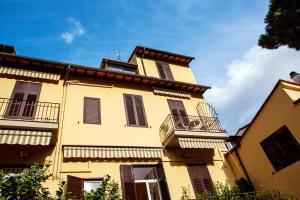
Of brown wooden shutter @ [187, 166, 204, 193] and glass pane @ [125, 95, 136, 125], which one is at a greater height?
glass pane @ [125, 95, 136, 125]

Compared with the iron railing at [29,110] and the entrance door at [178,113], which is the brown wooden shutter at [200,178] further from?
the iron railing at [29,110]

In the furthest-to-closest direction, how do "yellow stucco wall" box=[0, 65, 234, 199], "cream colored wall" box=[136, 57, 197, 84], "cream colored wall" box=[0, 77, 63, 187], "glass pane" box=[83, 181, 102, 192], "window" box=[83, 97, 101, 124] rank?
1. "cream colored wall" box=[136, 57, 197, 84]
2. "window" box=[83, 97, 101, 124]
3. "yellow stucco wall" box=[0, 65, 234, 199]
4. "glass pane" box=[83, 181, 102, 192]
5. "cream colored wall" box=[0, 77, 63, 187]

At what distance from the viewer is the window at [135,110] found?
12914 mm

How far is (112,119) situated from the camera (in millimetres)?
12328

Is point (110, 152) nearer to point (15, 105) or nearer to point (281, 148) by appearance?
point (15, 105)

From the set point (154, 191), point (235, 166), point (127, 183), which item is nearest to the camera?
point (127, 183)

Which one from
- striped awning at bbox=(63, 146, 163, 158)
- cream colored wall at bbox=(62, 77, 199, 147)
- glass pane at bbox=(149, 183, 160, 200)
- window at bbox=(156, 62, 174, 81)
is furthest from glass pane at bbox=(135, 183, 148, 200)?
window at bbox=(156, 62, 174, 81)

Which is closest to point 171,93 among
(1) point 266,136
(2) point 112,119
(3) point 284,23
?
(2) point 112,119

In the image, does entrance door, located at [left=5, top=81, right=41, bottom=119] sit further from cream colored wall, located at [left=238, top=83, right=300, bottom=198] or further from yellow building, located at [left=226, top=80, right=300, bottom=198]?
cream colored wall, located at [left=238, top=83, right=300, bottom=198]

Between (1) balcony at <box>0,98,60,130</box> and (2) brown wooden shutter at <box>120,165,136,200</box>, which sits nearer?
(1) balcony at <box>0,98,60,130</box>

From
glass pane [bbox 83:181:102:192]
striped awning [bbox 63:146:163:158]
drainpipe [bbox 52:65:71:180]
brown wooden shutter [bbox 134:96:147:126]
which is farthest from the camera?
brown wooden shutter [bbox 134:96:147:126]

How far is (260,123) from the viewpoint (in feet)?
44.3

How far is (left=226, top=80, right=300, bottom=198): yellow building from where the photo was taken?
1152 cm

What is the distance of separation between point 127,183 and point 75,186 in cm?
223
